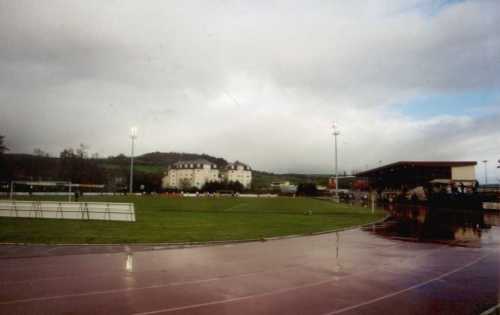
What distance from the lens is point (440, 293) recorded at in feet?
26.3

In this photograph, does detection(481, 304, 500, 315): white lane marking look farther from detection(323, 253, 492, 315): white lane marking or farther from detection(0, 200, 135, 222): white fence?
detection(0, 200, 135, 222): white fence

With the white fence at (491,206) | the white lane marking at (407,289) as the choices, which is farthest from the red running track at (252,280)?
the white fence at (491,206)

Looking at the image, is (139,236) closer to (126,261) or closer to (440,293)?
(126,261)

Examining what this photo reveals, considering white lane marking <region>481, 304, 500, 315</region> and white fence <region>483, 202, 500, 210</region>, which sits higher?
white fence <region>483, 202, 500, 210</region>

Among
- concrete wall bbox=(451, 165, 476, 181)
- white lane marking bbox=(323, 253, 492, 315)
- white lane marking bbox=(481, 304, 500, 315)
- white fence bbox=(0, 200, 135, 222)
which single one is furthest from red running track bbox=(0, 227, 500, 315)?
concrete wall bbox=(451, 165, 476, 181)

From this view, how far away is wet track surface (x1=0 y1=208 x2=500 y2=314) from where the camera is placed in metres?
7.03

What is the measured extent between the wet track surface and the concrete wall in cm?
4407

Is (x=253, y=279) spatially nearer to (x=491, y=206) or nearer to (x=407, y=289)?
(x=407, y=289)

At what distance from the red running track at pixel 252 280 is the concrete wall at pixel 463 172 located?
45570 millimetres

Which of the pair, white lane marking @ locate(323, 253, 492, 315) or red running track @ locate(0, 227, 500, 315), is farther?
red running track @ locate(0, 227, 500, 315)

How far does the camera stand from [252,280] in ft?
29.6

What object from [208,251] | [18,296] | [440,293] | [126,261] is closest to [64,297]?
[18,296]

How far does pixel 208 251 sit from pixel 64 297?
19.6 feet

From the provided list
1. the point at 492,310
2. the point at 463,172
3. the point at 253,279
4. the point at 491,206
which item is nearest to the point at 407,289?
the point at 492,310
